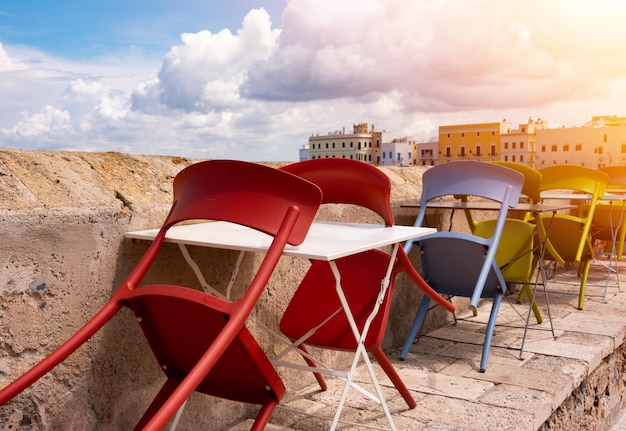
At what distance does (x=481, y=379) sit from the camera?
3982 mm

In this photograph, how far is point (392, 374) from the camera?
3.28 m

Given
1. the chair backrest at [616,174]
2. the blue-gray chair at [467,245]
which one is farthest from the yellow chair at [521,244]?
the chair backrest at [616,174]

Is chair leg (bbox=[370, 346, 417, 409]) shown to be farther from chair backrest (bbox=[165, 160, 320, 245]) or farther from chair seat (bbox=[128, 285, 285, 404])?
chair backrest (bbox=[165, 160, 320, 245])

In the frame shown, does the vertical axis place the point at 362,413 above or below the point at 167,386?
below

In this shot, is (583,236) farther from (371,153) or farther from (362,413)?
(371,153)

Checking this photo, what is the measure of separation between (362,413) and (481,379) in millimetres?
893

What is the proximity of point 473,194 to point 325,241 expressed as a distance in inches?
67.5

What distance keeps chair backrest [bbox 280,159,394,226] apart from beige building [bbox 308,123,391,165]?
89866 mm

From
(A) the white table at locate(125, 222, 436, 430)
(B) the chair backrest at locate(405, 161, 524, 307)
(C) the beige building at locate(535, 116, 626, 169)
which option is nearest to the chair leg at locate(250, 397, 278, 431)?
(A) the white table at locate(125, 222, 436, 430)

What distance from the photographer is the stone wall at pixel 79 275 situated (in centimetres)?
240

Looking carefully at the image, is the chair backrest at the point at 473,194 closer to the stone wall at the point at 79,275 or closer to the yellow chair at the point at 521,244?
the yellow chair at the point at 521,244

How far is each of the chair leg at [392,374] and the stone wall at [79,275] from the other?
71cm

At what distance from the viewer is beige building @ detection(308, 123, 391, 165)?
96.7 m

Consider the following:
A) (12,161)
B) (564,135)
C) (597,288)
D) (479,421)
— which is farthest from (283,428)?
(564,135)
